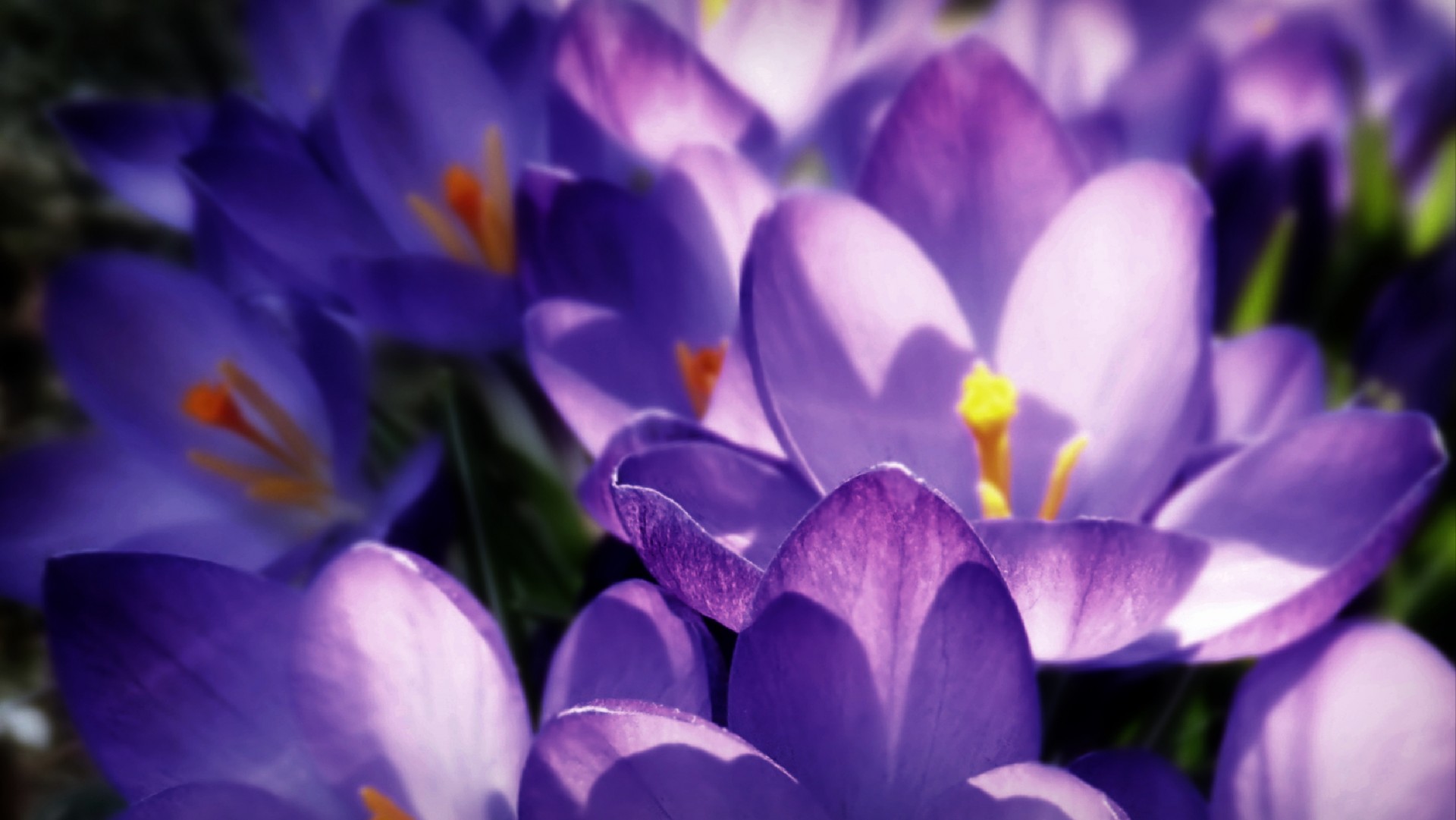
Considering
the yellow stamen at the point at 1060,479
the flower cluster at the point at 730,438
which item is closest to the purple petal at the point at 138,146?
the flower cluster at the point at 730,438

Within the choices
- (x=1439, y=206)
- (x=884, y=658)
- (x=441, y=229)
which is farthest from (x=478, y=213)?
(x=1439, y=206)

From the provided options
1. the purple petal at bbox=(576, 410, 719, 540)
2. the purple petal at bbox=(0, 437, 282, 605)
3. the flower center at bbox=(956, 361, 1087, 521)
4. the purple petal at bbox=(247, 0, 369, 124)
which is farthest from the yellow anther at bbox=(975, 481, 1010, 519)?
the purple petal at bbox=(247, 0, 369, 124)

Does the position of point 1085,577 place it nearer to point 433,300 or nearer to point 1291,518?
point 1291,518

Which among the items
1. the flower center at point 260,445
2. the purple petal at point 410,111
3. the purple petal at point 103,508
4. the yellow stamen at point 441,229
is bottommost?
the purple petal at point 103,508

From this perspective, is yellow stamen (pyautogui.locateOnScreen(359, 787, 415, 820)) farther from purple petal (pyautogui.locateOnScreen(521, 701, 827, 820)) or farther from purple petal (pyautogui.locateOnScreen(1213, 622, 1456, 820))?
purple petal (pyautogui.locateOnScreen(1213, 622, 1456, 820))

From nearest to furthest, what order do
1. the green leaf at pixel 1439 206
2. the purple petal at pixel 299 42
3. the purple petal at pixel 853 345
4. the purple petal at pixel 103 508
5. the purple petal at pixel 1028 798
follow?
the purple petal at pixel 1028 798 → the purple petal at pixel 853 345 → the purple petal at pixel 103 508 → the purple petal at pixel 299 42 → the green leaf at pixel 1439 206

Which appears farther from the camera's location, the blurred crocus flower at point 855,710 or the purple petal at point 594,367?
the purple petal at point 594,367

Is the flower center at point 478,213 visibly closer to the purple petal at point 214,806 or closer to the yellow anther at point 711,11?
the yellow anther at point 711,11

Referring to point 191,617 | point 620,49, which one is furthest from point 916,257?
point 191,617

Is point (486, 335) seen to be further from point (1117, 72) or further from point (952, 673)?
point (1117, 72)

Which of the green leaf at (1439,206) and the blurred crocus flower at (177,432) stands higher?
the green leaf at (1439,206)
